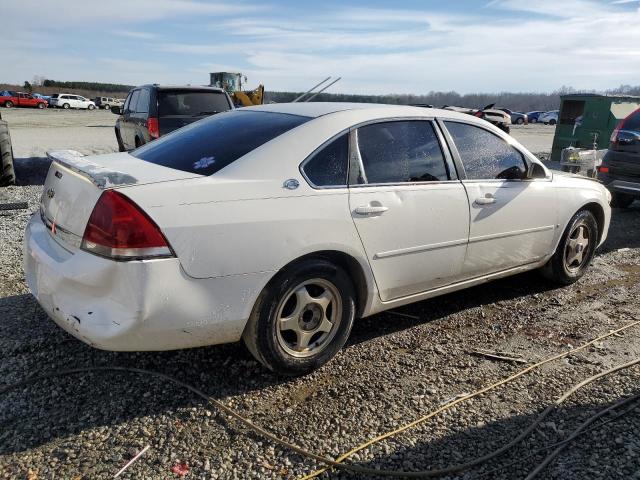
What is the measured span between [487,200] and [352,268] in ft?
4.08

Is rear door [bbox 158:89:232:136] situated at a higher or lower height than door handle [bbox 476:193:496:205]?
higher

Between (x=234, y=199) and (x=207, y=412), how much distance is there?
110cm

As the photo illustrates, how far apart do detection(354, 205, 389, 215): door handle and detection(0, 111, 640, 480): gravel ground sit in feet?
3.09

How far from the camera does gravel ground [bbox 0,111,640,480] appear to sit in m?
2.51

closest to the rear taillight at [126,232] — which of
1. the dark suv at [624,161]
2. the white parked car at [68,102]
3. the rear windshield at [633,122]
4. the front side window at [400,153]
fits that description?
the front side window at [400,153]

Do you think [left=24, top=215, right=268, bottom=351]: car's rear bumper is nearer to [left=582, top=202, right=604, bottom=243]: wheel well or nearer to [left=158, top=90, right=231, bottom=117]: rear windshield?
[left=582, top=202, right=604, bottom=243]: wheel well

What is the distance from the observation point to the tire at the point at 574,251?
4750mm

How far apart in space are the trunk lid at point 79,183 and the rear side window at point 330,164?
2.15 ft

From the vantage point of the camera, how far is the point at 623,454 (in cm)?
262

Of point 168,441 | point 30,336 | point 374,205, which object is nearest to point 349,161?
point 374,205

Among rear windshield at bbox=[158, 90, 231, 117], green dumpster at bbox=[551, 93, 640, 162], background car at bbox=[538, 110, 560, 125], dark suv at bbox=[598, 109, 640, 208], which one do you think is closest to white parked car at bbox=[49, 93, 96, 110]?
background car at bbox=[538, 110, 560, 125]

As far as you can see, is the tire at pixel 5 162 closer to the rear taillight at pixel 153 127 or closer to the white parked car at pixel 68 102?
the rear taillight at pixel 153 127

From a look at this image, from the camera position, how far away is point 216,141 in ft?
11.1

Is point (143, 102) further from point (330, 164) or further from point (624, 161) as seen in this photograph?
point (624, 161)
